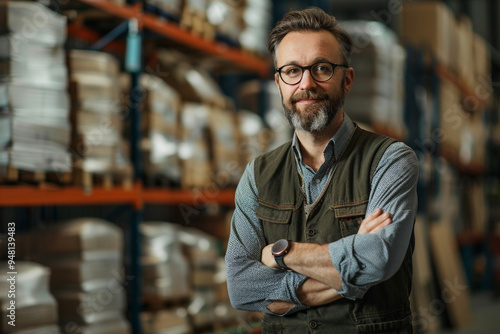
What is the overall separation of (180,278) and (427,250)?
465 cm

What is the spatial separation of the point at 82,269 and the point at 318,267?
2.38 metres

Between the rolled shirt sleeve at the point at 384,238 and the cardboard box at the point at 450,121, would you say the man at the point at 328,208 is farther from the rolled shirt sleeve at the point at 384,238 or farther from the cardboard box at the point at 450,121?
the cardboard box at the point at 450,121

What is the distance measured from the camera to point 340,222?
2445mm

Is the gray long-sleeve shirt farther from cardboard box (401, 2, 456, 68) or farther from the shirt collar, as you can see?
cardboard box (401, 2, 456, 68)

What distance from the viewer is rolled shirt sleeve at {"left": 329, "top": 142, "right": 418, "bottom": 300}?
2.35m

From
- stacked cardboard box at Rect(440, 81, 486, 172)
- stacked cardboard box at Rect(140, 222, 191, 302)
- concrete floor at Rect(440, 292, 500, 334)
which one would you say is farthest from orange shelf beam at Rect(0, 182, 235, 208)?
stacked cardboard box at Rect(440, 81, 486, 172)

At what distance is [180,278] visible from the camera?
17.6 ft

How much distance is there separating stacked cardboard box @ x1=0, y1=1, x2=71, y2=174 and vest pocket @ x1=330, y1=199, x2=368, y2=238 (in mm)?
2273

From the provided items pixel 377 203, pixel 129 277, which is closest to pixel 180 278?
pixel 129 277

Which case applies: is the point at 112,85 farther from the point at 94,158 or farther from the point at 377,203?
the point at 377,203

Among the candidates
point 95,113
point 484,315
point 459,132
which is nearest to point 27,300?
point 95,113

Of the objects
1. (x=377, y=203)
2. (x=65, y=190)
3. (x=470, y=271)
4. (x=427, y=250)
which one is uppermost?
(x=377, y=203)

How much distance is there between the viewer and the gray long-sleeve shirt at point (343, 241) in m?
2.36

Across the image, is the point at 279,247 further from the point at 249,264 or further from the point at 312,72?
the point at 312,72
